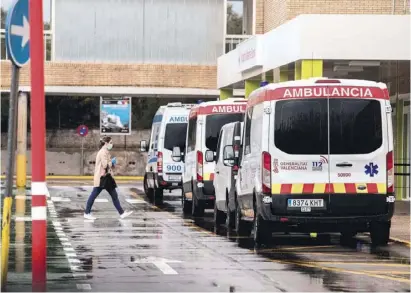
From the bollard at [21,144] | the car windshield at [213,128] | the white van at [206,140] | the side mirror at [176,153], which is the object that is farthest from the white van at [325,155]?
the bollard at [21,144]

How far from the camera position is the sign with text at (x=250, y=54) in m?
32.3

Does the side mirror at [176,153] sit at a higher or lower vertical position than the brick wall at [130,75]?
lower

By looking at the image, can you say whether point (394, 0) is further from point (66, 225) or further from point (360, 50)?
point (66, 225)

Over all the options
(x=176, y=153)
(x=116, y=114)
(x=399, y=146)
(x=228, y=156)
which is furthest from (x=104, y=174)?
(x=116, y=114)

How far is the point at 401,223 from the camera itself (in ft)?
77.4

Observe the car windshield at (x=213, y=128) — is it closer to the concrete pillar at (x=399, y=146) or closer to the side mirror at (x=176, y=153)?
the side mirror at (x=176, y=153)

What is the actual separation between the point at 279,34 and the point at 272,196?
1211cm

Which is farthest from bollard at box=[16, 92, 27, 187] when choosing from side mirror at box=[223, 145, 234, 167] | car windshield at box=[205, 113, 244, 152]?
side mirror at box=[223, 145, 234, 167]

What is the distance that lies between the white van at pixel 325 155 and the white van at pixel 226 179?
133 inches

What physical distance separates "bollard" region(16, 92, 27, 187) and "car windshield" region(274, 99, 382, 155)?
976 inches

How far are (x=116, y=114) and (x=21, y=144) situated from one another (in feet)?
53.4

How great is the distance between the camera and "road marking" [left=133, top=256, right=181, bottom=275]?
46.3 feet

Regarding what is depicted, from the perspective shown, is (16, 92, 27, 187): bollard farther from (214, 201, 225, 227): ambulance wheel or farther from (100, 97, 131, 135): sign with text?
(214, 201, 225, 227): ambulance wheel

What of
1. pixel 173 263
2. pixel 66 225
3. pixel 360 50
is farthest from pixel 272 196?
pixel 360 50
